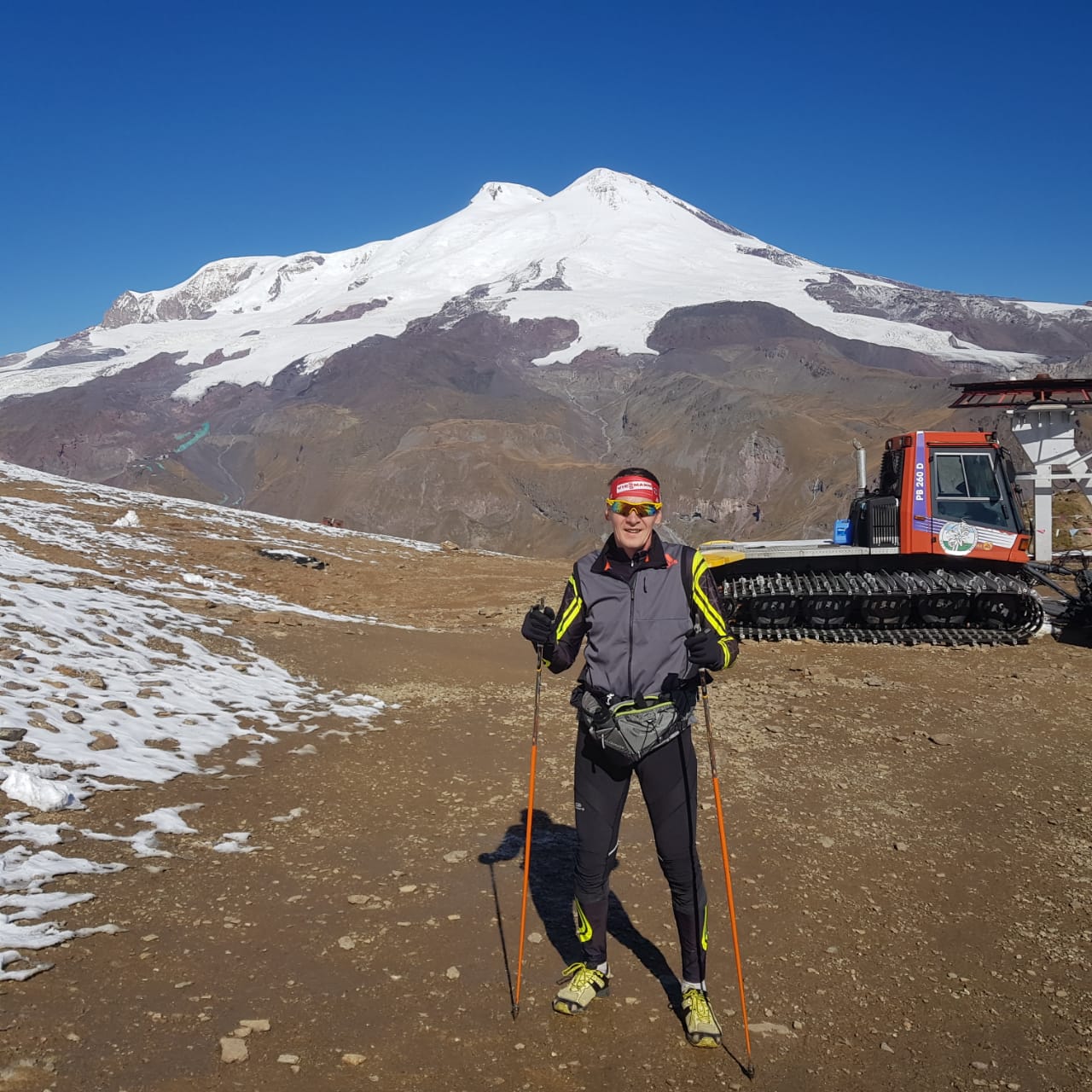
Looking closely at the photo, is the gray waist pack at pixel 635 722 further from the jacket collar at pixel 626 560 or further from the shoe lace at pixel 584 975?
the shoe lace at pixel 584 975

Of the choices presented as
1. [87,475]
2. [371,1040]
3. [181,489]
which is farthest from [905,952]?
[87,475]

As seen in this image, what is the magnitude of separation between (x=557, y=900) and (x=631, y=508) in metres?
2.42

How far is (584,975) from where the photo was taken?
159 inches

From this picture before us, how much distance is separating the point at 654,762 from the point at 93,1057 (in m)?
2.42

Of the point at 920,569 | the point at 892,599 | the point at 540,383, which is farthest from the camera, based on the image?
the point at 540,383

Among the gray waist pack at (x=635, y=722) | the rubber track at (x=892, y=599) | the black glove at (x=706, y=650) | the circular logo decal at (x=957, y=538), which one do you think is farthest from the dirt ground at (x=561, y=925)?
the circular logo decal at (x=957, y=538)

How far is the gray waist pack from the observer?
3846mm

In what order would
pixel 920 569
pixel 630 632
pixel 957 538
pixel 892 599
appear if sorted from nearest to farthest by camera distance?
pixel 630 632 < pixel 957 538 < pixel 892 599 < pixel 920 569

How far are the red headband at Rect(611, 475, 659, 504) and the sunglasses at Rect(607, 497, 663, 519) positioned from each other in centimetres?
2

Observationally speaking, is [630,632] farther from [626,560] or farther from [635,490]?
[635,490]

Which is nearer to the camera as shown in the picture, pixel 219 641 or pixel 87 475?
pixel 219 641

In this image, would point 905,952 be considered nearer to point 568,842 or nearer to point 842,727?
point 568,842

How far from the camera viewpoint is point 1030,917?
504 centimetres

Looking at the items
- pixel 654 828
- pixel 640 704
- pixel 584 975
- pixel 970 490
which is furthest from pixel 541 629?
pixel 970 490
